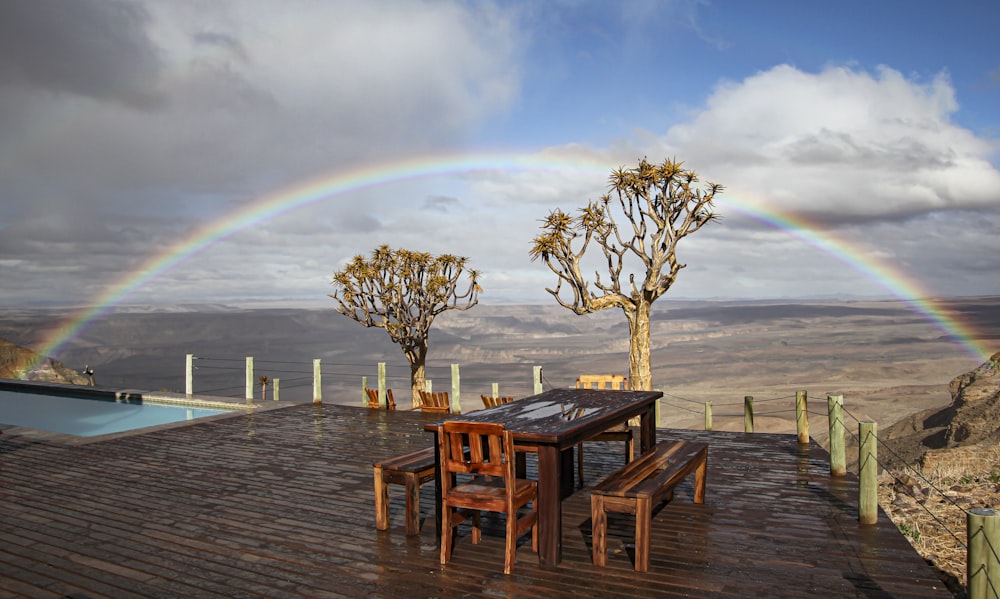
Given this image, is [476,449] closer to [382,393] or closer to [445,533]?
[445,533]

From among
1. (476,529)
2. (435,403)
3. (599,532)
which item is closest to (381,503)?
(476,529)

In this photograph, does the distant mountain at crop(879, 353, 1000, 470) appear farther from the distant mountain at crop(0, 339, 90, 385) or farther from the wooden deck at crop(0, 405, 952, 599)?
the distant mountain at crop(0, 339, 90, 385)

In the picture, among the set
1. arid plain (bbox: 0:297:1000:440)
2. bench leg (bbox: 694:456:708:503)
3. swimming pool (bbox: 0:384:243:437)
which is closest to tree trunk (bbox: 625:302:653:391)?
bench leg (bbox: 694:456:708:503)

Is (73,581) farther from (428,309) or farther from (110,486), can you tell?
(428,309)

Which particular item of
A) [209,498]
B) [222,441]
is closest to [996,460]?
[209,498]

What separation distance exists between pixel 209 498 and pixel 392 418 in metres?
5.94

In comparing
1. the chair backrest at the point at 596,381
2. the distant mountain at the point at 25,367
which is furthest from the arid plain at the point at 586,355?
the chair backrest at the point at 596,381

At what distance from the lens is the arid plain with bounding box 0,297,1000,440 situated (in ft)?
112

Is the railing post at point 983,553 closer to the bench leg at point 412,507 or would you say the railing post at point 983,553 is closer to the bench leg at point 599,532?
the bench leg at point 599,532

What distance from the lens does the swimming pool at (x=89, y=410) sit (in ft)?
51.0

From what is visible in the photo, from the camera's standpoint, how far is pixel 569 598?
4496 mm

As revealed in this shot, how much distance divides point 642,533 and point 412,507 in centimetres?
209

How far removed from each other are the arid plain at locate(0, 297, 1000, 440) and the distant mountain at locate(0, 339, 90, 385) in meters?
3.65

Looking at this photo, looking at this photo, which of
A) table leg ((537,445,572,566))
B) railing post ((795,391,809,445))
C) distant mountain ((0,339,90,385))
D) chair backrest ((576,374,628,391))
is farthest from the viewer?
distant mountain ((0,339,90,385))
